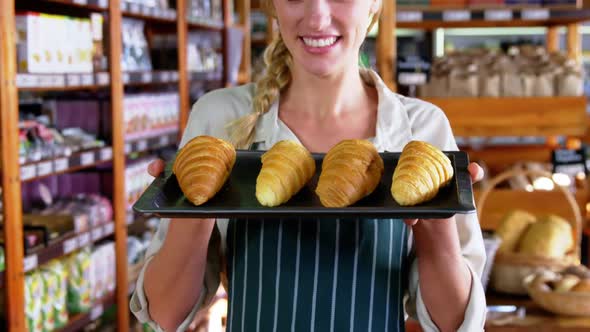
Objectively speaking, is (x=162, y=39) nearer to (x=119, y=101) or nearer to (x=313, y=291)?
(x=119, y=101)

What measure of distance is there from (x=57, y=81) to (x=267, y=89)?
1905 mm

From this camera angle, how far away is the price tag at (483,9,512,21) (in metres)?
4.02

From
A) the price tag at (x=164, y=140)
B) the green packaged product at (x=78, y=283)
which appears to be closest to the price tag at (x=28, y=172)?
the green packaged product at (x=78, y=283)

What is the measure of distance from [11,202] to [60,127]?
1.01 meters

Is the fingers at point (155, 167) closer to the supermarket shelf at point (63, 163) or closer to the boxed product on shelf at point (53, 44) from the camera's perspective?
the supermarket shelf at point (63, 163)

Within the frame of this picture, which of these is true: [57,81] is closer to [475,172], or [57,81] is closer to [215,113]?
[215,113]

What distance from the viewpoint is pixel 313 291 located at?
1.55 metres

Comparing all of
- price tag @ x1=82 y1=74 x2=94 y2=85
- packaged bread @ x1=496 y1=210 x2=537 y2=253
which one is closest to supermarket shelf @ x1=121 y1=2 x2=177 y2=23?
price tag @ x1=82 y1=74 x2=94 y2=85

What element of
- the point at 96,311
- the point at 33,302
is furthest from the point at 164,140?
the point at 33,302

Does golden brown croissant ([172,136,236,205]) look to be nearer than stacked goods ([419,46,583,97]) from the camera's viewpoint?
Yes

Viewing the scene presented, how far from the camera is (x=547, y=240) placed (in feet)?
9.11

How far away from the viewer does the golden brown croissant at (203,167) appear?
4.53ft

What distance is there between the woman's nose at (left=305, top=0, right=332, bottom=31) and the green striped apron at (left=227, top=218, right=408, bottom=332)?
35 centimetres

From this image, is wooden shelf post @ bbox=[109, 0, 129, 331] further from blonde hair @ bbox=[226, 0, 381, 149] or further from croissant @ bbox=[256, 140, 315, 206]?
croissant @ bbox=[256, 140, 315, 206]
